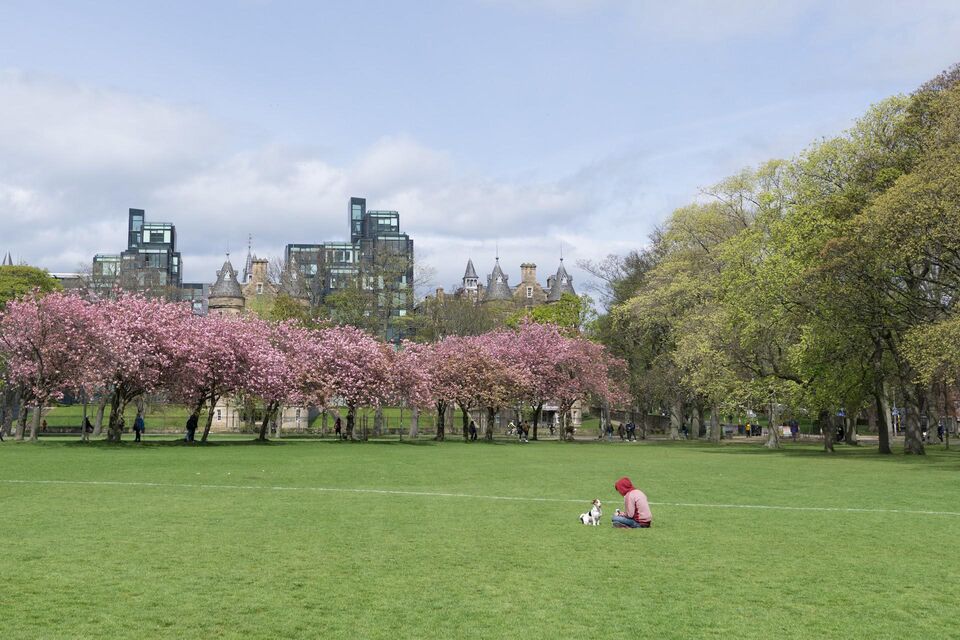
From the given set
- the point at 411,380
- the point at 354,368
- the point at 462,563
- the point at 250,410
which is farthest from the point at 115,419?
the point at 462,563

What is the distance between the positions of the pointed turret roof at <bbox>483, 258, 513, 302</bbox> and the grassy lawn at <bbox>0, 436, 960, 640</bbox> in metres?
133

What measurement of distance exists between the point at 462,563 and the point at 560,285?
149m

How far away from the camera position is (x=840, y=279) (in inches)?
1607

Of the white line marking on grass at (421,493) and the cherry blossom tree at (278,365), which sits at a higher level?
the cherry blossom tree at (278,365)

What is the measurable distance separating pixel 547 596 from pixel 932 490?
59.0 ft

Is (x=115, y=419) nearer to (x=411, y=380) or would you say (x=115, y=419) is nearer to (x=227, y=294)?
(x=411, y=380)

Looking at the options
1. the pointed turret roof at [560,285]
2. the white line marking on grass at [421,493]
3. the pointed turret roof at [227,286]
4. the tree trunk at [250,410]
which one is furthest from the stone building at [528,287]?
the white line marking on grass at [421,493]

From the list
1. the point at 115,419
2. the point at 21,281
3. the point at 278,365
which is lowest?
the point at 115,419

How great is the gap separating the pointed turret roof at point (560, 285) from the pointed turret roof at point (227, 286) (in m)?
53.2

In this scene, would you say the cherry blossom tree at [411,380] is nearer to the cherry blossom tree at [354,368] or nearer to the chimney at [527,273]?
the cherry blossom tree at [354,368]

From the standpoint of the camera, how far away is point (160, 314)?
5278 centimetres

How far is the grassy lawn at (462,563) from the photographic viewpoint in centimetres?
951

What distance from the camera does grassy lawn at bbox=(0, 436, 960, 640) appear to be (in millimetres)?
9508

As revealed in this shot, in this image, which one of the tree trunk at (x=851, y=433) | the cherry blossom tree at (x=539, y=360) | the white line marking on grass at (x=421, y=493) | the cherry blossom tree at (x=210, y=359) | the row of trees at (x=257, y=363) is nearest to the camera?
the white line marking on grass at (x=421, y=493)
